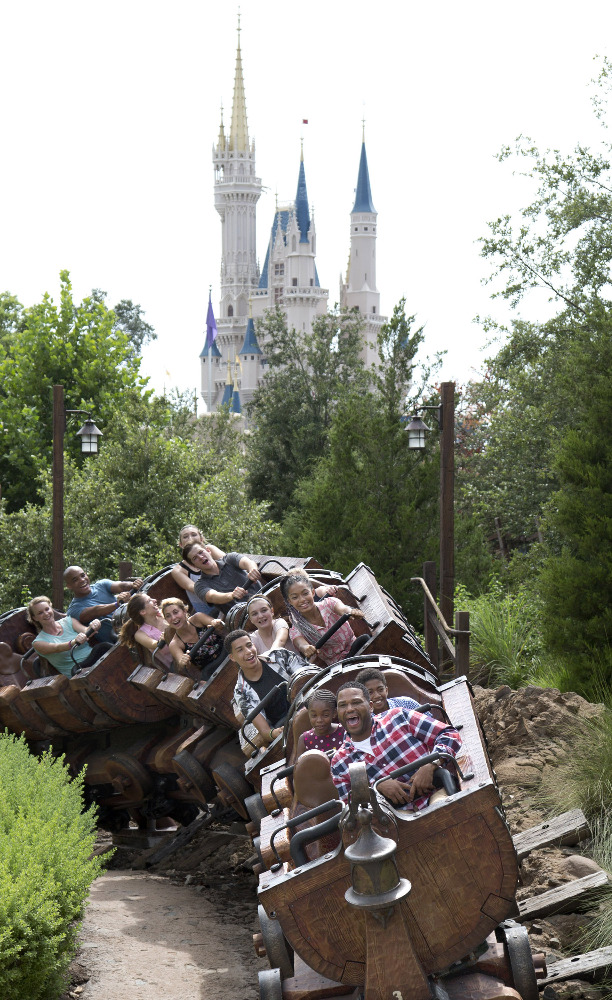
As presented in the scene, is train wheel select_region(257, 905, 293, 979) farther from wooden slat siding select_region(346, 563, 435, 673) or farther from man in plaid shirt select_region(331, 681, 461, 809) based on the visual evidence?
wooden slat siding select_region(346, 563, 435, 673)

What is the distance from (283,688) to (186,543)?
2429mm

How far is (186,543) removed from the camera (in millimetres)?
Answer: 9039

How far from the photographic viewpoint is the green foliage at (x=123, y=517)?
19.5m

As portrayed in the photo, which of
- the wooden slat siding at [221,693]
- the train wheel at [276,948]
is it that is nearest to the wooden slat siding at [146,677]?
the wooden slat siding at [221,693]

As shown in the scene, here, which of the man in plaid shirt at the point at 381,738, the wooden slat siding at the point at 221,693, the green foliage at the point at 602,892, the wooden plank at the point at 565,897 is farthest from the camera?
the wooden slat siding at the point at 221,693

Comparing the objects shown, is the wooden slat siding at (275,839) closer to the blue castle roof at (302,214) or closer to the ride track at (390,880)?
the ride track at (390,880)

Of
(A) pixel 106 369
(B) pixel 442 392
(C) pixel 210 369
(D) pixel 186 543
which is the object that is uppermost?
(C) pixel 210 369

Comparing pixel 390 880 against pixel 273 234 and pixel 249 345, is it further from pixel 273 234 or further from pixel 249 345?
pixel 273 234

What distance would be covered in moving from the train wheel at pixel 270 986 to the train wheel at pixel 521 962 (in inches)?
36.8

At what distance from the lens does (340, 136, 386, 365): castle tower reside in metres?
103

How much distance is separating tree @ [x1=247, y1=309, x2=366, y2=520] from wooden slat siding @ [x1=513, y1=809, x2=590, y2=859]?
92.2ft

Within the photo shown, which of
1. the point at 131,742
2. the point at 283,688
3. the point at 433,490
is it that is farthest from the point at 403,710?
the point at 433,490

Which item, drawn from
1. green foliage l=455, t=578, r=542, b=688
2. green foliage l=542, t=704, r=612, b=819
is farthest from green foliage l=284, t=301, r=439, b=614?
green foliage l=542, t=704, r=612, b=819

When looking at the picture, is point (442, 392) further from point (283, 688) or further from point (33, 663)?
point (283, 688)
